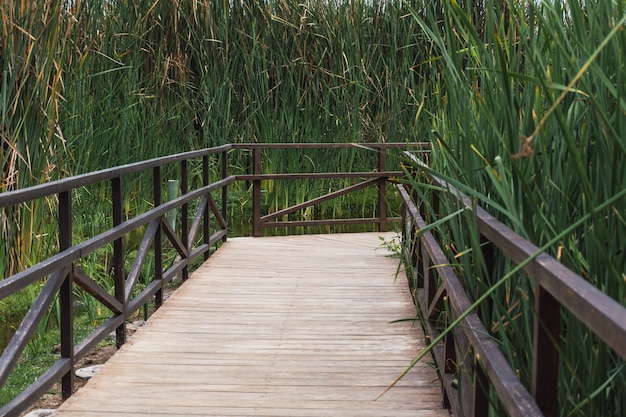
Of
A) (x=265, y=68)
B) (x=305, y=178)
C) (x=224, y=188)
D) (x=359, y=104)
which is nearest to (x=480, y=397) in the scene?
(x=224, y=188)

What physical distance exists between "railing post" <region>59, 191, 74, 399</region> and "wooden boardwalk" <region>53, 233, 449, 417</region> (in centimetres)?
9

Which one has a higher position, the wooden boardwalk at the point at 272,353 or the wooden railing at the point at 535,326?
the wooden railing at the point at 535,326

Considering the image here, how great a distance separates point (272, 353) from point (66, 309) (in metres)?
1.07

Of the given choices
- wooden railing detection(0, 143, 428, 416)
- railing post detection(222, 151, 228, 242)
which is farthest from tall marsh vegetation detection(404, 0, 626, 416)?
railing post detection(222, 151, 228, 242)

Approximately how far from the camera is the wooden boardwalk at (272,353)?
342 centimetres

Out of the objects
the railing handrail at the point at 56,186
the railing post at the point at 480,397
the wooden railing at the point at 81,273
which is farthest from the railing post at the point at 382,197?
the railing post at the point at 480,397

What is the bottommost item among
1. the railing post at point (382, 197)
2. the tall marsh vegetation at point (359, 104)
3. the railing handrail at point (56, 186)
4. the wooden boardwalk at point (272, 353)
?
the wooden boardwalk at point (272, 353)

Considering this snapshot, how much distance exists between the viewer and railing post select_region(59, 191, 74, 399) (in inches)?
139

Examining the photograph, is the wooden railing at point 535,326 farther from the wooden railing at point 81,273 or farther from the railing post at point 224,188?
the railing post at point 224,188

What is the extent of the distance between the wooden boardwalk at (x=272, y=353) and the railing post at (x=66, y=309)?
0.29ft

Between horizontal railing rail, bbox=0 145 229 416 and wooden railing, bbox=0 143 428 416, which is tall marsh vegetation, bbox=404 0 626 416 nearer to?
wooden railing, bbox=0 143 428 416

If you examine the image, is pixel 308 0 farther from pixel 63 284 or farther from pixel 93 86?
pixel 63 284

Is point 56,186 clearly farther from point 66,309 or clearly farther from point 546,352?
point 546,352

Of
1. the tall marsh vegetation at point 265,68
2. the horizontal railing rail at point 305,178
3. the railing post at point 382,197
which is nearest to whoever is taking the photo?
the horizontal railing rail at point 305,178
